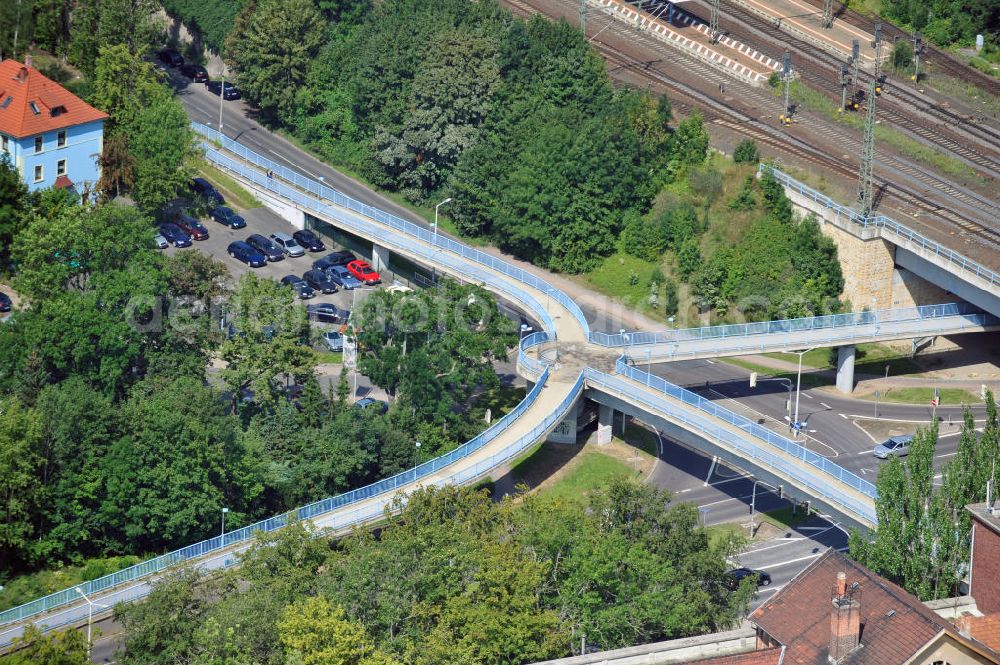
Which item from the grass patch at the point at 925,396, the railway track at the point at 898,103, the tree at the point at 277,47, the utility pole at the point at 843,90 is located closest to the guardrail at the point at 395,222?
the tree at the point at 277,47

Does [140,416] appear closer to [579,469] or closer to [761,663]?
[579,469]

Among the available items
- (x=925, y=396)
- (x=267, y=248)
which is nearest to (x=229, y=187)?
(x=267, y=248)

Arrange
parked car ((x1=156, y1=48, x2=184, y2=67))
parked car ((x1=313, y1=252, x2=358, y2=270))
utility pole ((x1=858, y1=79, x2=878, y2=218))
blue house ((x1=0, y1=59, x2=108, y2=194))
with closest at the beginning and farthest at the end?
utility pole ((x1=858, y1=79, x2=878, y2=218)) → blue house ((x1=0, y1=59, x2=108, y2=194)) → parked car ((x1=313, y1=252, x2=358, y2=270)) → parked car ((x1=156, y1=48, x2=184, y2=67))

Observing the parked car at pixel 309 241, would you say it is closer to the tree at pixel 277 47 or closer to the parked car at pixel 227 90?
the tree at pixel 277 47

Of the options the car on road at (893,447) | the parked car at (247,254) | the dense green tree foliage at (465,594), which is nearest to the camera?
the dense green tree foliage at (465,594)

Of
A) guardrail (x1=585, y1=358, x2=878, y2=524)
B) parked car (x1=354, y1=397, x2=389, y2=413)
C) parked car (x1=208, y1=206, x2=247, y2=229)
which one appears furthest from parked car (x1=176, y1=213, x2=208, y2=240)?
guardrail (x1=585, y1=358, x2=878, y2=524)

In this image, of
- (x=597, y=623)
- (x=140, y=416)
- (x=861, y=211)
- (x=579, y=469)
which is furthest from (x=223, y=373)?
(x=861, y=211)

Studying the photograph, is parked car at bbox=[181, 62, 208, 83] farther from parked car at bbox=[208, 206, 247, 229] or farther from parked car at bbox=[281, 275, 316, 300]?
parked car at bbox=[281, 275, 316, 300]
